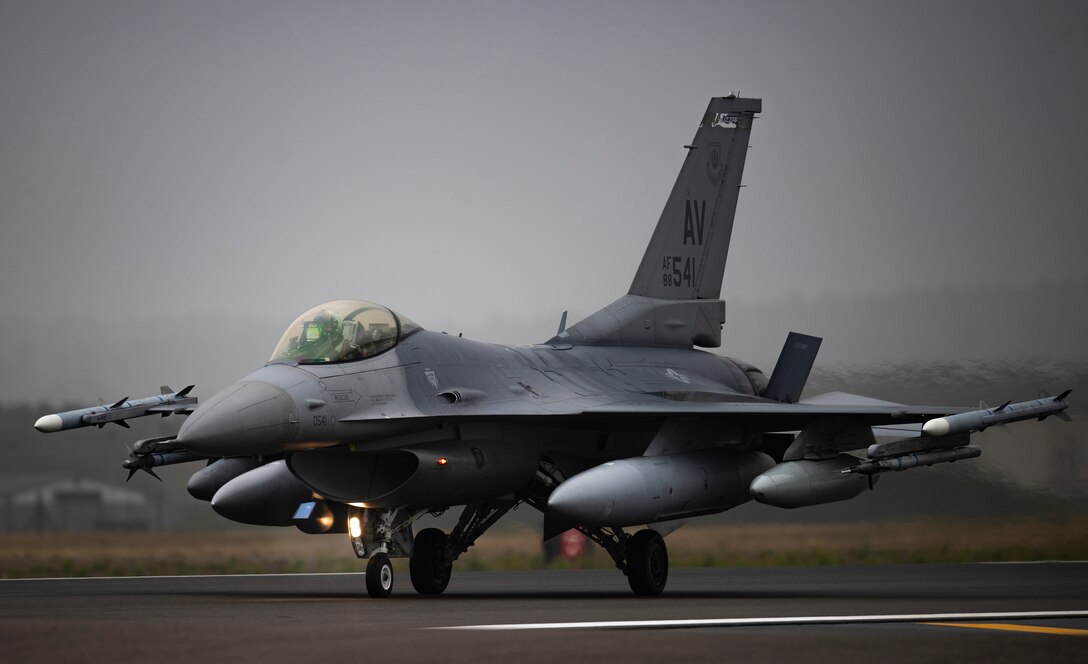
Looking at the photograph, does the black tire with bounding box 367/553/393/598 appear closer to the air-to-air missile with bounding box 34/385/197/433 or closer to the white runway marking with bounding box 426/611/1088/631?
the air-to-air missile with bounding box 34/385/197/433

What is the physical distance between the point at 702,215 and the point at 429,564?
6269 millimetres

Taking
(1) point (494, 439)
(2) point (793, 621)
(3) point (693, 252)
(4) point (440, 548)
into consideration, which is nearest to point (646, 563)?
(1) point (494, 439)

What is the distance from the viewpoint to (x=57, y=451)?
19828 millimetres

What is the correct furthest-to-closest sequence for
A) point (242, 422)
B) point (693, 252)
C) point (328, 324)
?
1. point (693, 252)
2. point (328, 324)
3. point (242, 422)

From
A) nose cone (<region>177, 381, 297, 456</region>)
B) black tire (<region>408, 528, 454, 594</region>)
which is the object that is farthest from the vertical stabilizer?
nose cone (<region>177, 381, 297, 456</region>)

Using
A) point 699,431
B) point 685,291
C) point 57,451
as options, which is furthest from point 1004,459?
point 57,451

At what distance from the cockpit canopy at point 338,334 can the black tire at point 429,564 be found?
2142 mm

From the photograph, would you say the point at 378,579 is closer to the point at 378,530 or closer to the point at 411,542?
the point at 378,530

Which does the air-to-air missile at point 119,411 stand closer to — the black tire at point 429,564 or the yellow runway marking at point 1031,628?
the black tire at point 429,564

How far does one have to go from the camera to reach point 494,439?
50.8 feet

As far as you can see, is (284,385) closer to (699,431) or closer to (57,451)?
(699,431)

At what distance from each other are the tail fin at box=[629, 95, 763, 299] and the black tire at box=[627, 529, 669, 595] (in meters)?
4.18

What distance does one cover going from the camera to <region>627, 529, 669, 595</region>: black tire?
15.4 metres

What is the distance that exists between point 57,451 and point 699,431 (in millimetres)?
8761
